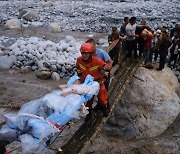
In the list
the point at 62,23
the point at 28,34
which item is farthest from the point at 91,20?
the point at 28,34

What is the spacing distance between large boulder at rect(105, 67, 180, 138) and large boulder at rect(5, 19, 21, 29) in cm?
909

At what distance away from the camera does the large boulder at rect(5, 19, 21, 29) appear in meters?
15.5

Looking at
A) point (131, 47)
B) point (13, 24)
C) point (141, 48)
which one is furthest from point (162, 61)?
point (13, 24)

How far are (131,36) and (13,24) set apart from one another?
890 cm

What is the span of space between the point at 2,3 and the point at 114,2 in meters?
7.08

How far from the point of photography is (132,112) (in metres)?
7.75

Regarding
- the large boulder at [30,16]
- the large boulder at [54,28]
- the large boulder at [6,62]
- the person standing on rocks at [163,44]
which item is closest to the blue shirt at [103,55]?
the person standing on rocks at [163,44]

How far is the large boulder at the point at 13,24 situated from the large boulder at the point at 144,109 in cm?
909

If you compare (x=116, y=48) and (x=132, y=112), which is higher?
(x=116, y=48)

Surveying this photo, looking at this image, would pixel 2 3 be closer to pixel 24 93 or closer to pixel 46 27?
pixel 46 27

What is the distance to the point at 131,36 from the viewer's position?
8.17 metres

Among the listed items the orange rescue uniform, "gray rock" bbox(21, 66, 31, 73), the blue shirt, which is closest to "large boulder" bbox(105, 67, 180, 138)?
the blue shirt

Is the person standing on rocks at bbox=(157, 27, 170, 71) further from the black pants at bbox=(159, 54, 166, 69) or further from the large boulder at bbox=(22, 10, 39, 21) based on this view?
the large boulder at bbox=(22, 10, 39, 21)

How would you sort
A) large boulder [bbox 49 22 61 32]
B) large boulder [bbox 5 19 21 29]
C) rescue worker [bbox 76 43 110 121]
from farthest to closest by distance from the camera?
large boulder [bbox 5 19 21 29] → large boulder [bbox 49 22 61 32] → rescue worker [bbox 76 43 110 121]
